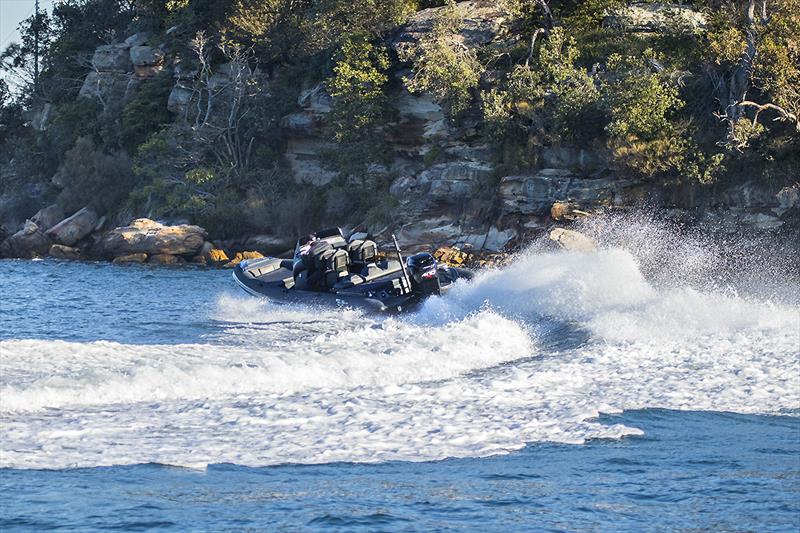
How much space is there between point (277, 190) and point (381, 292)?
90.0 feet

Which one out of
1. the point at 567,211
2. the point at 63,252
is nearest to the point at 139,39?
the point at 63,252

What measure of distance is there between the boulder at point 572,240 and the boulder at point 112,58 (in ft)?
115

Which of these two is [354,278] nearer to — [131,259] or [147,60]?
[131,259]

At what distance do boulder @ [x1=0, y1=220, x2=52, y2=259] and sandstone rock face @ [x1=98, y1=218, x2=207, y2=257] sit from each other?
5122 millimetres

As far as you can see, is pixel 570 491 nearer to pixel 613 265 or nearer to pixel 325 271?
pixel 613 265

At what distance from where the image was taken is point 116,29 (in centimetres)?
6638

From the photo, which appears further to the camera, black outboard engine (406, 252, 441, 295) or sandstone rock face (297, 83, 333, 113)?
sandstone rock face (297, 83, 333, 113)

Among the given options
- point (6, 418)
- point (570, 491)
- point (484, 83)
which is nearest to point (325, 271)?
point (6, 418)

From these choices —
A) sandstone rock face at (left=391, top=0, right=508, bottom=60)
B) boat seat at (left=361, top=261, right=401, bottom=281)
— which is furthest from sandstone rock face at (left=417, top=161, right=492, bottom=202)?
boat seat at (left=361, top=261, right=401, bottom=281)

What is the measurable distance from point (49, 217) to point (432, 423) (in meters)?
46.7

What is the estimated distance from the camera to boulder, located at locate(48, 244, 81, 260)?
47.2m

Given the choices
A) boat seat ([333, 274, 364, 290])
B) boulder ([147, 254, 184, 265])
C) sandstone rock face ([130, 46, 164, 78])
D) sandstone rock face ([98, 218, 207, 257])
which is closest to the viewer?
boat seat ([333, 274, 364, 290])

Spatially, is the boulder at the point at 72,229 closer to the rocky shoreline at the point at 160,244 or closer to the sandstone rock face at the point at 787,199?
the rocky shoreline at the point at 160,244

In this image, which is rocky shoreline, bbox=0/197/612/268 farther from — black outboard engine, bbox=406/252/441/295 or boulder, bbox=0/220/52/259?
black outboard engine, bbox=406/252/441/295
